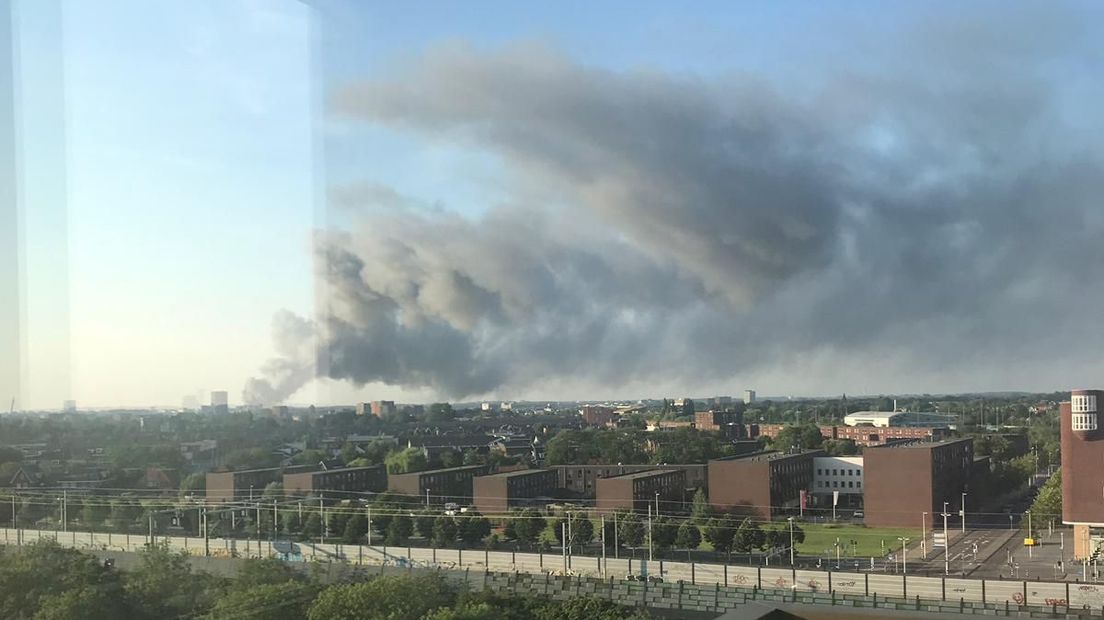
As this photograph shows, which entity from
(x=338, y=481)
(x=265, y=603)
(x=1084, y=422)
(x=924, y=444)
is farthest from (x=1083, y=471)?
(x=265, y=603)

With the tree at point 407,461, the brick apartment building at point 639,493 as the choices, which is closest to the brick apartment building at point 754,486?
the brick apartment building at point 639,493

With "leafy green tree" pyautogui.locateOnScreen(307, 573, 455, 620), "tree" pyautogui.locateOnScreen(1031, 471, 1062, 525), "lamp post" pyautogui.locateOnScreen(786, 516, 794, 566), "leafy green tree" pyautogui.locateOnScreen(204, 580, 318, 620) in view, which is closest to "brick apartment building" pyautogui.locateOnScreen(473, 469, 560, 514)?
"lamp post" pyautogui.locateOnScreen(786, 516, 794, 566)

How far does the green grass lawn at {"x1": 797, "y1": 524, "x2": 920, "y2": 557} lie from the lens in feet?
32.9

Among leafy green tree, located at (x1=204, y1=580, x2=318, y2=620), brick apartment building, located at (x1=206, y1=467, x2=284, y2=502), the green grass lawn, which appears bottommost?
the green grass lawn

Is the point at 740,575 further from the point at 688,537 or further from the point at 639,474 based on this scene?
the point at 639,474

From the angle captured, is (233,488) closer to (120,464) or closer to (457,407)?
(120,464)

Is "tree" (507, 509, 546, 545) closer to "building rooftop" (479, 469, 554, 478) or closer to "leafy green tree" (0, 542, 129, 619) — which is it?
"building rooftop" (479, 469, 554, 478)

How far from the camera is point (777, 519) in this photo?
454 inches

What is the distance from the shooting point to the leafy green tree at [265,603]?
3.38 meters

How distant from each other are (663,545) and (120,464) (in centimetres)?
720

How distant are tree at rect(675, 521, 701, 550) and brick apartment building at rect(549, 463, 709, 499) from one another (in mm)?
1707

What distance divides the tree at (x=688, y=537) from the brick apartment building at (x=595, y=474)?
171cm

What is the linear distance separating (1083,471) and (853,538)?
98.0 inches

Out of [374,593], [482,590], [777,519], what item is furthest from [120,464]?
[777,519]
